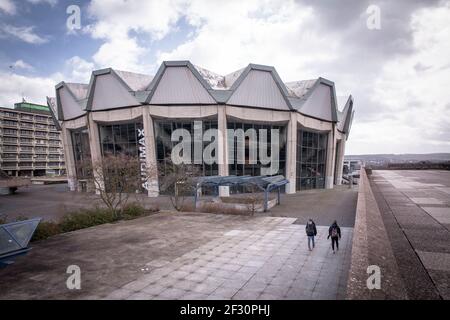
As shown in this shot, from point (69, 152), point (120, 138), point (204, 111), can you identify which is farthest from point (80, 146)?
point (204, 111)

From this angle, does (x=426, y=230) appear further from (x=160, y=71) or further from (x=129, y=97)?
(x=129, y=97)

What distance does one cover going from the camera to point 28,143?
75812 mm

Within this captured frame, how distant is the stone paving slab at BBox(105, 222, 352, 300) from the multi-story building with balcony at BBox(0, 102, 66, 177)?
263 ft

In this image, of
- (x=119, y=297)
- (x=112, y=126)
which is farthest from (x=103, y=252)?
(x=112, y=126)

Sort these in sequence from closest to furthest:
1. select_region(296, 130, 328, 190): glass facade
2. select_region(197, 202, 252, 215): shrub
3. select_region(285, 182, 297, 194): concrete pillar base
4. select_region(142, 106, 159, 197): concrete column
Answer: select_region(197, 202, 252, 215): shrub
select_region(142, 106, 159, 197): concrete column
select_region(285, 182, 297, 194): concrete pillar base
select_region(296, 130, 328, 190): glass facade

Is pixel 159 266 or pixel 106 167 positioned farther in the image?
pixel 106 167

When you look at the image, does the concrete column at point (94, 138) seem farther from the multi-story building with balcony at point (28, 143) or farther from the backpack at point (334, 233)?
the multi-story building with balcony at point (28, 143)

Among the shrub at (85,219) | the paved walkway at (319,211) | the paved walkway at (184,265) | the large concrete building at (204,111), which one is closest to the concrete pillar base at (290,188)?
the large concrete building at (204,111)

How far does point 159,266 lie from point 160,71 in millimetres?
25176

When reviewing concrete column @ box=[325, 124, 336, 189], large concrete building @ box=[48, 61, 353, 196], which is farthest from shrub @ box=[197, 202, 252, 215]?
concrete column @ box=[325, 124, 336, 189]

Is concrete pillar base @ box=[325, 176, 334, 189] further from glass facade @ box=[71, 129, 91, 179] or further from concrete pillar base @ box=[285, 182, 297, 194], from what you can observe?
glass facade @ box=[71, 129, 91, 179]

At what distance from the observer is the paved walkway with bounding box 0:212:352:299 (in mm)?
8172

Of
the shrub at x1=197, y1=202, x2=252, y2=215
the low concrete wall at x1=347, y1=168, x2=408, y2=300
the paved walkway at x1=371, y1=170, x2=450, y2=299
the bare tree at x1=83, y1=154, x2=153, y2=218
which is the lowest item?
the shrub at x1=197, y1=202, x2=252, y2=215
